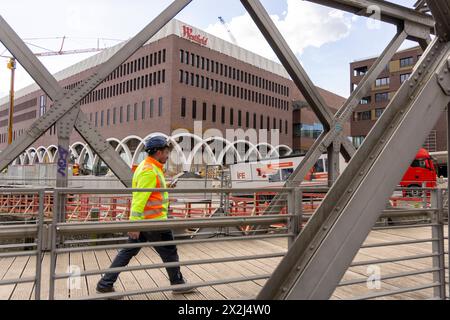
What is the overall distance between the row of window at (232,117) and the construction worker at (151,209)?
4454 centimetres

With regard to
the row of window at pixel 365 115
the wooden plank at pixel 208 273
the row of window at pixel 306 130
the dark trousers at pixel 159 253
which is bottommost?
the wooden plank at pixel 208 273

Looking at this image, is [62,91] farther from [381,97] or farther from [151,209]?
[381,97]

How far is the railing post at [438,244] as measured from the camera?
11.6 feet

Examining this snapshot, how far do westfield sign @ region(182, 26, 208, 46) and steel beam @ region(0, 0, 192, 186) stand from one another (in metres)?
47.1

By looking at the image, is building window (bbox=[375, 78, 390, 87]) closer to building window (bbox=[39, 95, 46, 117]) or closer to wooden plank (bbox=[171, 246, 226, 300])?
wooden plank (bbox=[171, 246, 226, 300])

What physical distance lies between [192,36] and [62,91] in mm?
48591

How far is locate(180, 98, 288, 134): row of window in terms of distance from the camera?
162ft

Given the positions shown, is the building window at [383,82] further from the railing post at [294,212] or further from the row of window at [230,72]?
the railing post at [294,212]

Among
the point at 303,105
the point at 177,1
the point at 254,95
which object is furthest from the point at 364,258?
the point at 303,105

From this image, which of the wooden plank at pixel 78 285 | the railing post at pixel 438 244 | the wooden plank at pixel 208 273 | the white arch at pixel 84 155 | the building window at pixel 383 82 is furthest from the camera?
the white arch at pixel 84 155

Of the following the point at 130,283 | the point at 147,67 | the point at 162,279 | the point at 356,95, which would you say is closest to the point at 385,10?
the point at 356,95

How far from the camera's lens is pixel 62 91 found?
4512mm

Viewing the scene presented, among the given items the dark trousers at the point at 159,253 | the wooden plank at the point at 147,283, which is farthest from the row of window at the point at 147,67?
the dark trousers at the point at 159,253
